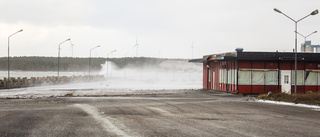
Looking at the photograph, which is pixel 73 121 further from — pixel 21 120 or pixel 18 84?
Result: pixel 18 84

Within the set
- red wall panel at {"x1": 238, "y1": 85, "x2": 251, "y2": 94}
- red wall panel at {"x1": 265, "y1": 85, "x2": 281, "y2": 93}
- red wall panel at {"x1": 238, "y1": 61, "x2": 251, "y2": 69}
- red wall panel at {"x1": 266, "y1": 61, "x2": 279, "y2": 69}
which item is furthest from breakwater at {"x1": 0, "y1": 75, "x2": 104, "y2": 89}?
red wall panel at {"x1": 266, "y1": 61, "x2": 279, "y2": 69}

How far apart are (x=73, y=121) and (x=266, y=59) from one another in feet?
86.4

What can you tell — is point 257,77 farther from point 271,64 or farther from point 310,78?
point 310,78

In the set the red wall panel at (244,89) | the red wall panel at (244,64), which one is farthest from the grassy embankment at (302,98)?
the red wall panel at (244,64)

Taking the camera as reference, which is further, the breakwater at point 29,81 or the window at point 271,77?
the breakwater at point 29,81

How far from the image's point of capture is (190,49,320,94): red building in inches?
1400

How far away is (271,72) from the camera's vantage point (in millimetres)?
36188

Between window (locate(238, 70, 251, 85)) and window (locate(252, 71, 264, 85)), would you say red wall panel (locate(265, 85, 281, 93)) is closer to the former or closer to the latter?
window (locate(252, 71, 264, 85))

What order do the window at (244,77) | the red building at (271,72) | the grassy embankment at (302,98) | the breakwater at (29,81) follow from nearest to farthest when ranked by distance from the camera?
the grassy embankment at (302,98) → the red building at (271,72) → the window at (244,77) → the breakwater at (29,81)

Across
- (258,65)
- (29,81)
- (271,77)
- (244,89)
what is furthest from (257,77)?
(29,81)

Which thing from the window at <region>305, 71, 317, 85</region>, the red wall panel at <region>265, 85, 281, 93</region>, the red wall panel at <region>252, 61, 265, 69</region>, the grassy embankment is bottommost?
the grassy embankment

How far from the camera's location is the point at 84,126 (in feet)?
39.7

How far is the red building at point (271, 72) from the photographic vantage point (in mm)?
35562

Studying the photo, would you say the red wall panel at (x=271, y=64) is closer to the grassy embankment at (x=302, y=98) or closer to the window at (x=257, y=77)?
the window at (x=257, y=77)
